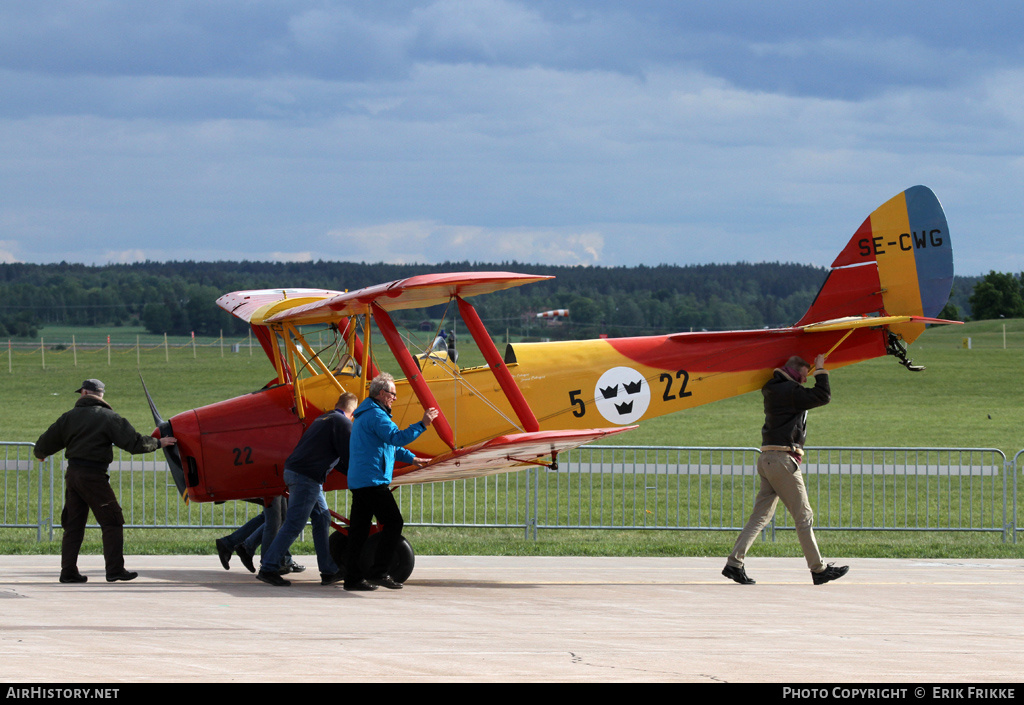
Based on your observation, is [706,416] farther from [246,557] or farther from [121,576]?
[121,576]

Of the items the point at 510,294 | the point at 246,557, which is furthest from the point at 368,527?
the point at 510,294

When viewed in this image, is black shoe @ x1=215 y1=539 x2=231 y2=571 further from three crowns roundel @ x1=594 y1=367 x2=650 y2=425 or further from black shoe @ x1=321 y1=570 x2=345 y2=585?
three crowns roundel @ x1=594 y1=367 x2=650 y2=425

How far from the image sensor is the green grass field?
12.8m

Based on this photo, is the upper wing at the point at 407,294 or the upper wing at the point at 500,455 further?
the upper wing at the point at 407,294

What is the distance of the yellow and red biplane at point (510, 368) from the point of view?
9.84m

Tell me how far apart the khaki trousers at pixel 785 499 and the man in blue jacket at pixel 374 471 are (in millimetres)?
2893

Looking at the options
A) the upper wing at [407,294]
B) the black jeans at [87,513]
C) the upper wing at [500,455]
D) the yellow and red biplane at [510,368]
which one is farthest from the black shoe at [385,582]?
the upper wing at [407,294]

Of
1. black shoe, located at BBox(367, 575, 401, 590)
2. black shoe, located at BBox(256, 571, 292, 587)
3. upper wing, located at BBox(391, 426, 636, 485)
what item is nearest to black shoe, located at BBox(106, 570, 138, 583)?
black shoe, located at BBox(256, 571, 292, 587)

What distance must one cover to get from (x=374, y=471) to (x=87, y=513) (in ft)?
8.21

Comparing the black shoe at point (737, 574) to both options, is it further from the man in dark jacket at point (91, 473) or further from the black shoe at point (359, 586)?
the man in dark jacket at point (91, 473)

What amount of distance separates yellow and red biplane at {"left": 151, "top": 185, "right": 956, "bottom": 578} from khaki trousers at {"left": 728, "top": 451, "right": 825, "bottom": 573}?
1.32 metres

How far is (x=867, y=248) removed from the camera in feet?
40.5

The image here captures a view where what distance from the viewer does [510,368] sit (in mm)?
10969
